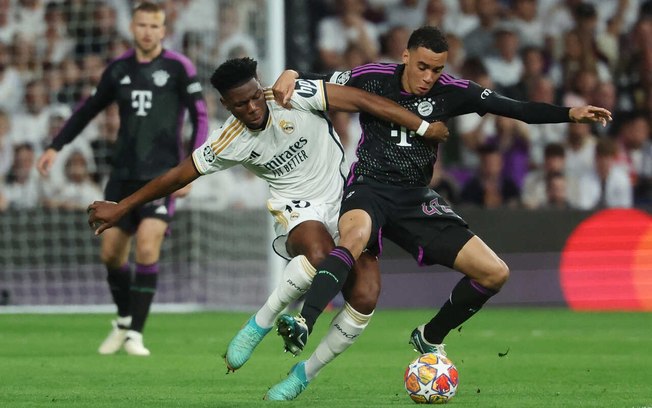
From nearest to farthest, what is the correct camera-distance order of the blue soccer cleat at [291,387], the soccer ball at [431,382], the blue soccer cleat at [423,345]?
the soccer ball at [431,382], the blue soccer cleat at [291,387], the blue soccer cleat at [423,345]

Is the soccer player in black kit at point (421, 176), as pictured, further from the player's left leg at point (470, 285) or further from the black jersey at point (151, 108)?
the black jersey at point (151, 108)

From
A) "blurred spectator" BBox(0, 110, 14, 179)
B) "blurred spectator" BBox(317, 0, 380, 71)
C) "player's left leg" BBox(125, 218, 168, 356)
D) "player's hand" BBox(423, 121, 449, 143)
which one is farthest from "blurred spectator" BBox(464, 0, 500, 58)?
"player's hand" BBox(423, 121, 449, 143)

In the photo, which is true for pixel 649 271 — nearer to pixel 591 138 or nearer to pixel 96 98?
pixel 591 138

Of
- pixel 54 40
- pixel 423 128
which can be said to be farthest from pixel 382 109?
pixel 54 40

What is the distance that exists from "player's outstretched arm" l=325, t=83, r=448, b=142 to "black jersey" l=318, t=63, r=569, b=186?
15 cm

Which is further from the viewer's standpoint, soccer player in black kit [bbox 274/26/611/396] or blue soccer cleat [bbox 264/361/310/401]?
soccer player in black kit [bbox 274/26/611/396]

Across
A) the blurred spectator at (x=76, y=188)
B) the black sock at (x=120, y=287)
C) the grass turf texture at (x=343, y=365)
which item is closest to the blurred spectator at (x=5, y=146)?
the blurred spectator at (x=76, y=188)

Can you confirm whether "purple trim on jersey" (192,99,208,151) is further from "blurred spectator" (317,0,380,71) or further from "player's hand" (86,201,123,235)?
"blurred spectator" (317,0,380,71)

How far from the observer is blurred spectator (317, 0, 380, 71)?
1496 centimetres

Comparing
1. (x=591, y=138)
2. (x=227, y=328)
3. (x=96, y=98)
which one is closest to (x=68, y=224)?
(x=227, y=328)

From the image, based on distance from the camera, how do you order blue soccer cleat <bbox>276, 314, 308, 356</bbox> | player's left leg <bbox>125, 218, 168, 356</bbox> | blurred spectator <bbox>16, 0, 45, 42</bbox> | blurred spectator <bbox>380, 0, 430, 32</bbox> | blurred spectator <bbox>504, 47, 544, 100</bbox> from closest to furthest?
1. blue soccer cleat <bbox>276, 314, 308, 356</bbox>
2. player's left leg <bbox>125, 218, 168, 356</bbox>
3. blurred spectator <bbox>16, 0, 45, 42</bbox>
4. blurred spectator <bbox>504, 47, 544, 100</bbox>
5. blurred spectator <bbox>380, 0, 430, 32</bbox>

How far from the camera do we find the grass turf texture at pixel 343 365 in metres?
6.27

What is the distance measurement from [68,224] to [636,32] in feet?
23.7

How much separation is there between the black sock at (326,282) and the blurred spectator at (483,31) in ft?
31.4
